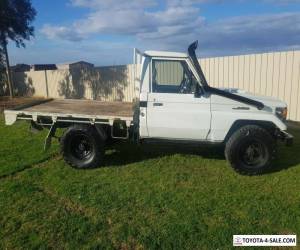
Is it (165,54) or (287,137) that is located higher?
(165,54)

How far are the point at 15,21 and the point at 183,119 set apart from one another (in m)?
18.6

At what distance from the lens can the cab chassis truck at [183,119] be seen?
7.08 metres

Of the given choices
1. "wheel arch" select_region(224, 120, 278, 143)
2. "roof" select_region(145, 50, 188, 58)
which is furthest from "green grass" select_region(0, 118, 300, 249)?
"roof" select_region(145, 50, 188, 58)

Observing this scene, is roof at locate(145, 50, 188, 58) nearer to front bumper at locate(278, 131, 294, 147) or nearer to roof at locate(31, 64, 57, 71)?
front bumper at locate(278, 131, 294, 147)

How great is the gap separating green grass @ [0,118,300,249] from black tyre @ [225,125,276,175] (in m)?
0.20

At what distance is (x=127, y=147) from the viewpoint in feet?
29.9

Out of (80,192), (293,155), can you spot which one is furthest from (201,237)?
(293,155)

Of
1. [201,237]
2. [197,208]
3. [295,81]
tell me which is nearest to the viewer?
Result: [201,237]

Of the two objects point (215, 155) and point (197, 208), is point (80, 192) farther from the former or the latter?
point (215, 155)

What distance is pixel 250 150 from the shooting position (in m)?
7.14

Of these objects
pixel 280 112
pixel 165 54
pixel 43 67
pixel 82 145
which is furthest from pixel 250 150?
pixel 43 67

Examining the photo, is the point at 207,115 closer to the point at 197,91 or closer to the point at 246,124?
the point at 197,91

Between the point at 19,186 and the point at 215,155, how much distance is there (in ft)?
13.4

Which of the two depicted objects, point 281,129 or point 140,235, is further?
point 281,129
